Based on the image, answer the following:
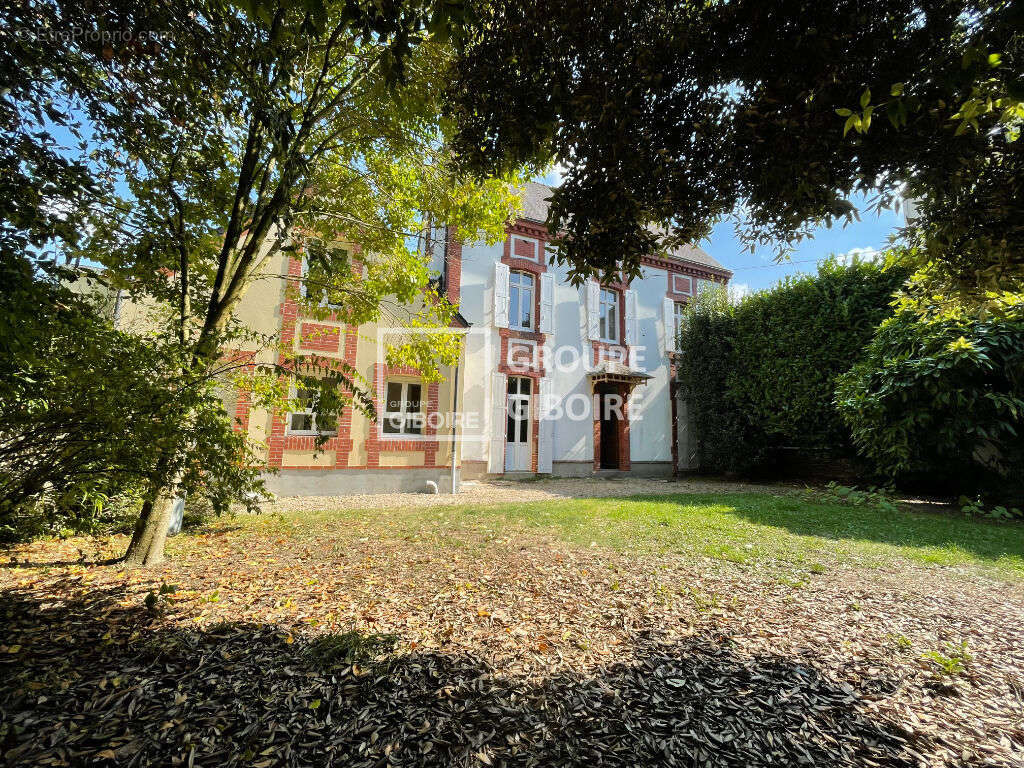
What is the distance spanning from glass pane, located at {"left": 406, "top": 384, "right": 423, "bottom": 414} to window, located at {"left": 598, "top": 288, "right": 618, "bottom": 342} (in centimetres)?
701

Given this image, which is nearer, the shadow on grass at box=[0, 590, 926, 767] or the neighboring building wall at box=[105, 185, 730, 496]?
the shadow on grass at box=[0, 590, 926, 767]

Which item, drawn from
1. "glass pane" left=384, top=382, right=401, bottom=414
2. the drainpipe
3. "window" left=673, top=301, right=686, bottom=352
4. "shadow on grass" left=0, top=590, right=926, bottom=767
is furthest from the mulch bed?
"window" left=673, top=301, right=686, bottom=352

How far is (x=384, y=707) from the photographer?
1961mm

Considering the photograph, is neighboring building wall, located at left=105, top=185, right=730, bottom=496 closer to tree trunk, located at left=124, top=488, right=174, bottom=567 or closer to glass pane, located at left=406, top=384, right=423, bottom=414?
glass pane, located at left=406, top=384, right=423, bottom=414

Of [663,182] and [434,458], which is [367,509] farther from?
[663,182]

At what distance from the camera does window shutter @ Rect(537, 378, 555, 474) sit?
1235 cm

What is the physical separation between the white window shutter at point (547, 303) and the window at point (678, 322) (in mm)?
4571

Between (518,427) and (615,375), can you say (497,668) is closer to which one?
(518,427)

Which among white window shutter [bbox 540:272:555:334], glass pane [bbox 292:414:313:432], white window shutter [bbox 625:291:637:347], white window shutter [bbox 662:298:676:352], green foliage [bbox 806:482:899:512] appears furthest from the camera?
white window shutter [bbox 662:298:676:352]

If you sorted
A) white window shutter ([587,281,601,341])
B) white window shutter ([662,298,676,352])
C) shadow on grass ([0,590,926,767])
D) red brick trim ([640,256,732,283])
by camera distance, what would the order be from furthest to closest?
1. red brick trim ([640,256,732,283])
2. white window shutter ([662,298,676,352])
3. white window shutter ([587,281,601,341])
4. shadow on grass ([0,590,926,767])

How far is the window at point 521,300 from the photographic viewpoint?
1271cm

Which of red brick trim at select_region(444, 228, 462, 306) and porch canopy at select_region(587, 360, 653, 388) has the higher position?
red brick trim at select_region(444, 228, 462, 306)

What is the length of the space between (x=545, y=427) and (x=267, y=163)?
9.96 m

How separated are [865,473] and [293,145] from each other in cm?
1192
